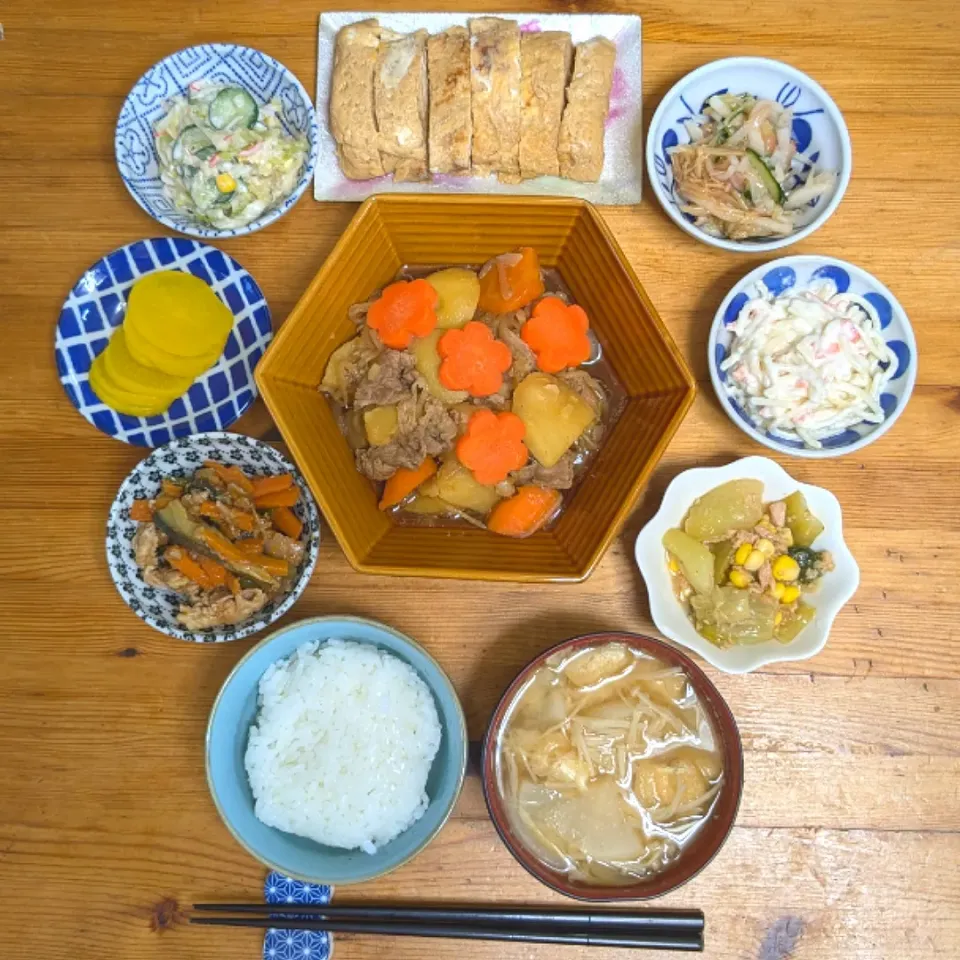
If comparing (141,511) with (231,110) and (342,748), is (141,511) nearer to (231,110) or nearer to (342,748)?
(342,748)

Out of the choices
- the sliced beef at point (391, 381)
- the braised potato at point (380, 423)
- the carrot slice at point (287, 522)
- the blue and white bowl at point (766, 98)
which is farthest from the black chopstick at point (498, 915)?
the blue and white bowl at point (766, 98)

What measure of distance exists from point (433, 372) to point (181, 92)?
1238 millimetres

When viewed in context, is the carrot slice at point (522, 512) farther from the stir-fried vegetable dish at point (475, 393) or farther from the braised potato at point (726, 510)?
the braised potato at point (726, 510)

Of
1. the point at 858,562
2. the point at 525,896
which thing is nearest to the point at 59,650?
the point at 525,896

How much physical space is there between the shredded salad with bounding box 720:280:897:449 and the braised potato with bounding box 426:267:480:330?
729 millimetres

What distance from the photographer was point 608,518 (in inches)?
78.7

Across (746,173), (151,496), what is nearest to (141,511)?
(151,496)

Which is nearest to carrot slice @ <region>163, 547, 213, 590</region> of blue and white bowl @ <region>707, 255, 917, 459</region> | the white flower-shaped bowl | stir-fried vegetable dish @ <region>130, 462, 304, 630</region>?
stir-fried vegetable dish @ <region>130, 462, 304, 630</region>

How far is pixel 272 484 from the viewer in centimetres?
216

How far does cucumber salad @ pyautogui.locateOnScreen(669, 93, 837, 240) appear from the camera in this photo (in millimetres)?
2264

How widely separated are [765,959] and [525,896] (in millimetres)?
687

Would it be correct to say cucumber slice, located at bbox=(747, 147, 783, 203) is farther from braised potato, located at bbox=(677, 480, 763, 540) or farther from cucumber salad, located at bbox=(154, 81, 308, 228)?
cucumber salad, located at bbox=(154, 81, 308, 228)

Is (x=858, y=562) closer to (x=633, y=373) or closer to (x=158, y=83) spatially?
(x=633, y=373)

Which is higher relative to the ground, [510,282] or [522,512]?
[510,282]
